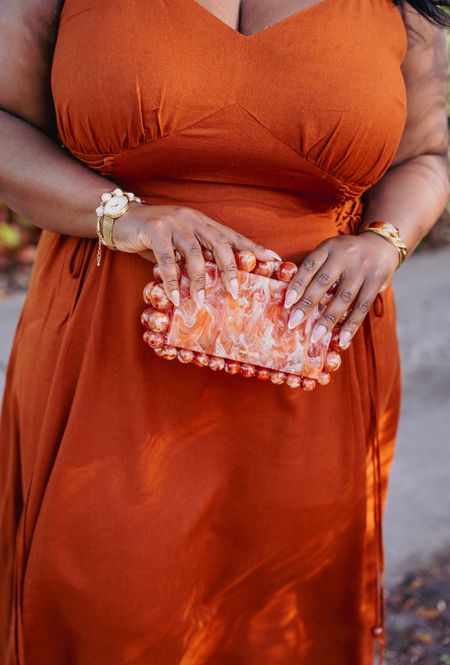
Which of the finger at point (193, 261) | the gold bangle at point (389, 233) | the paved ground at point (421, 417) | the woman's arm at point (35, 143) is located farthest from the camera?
the paved ground at point (421, 417)

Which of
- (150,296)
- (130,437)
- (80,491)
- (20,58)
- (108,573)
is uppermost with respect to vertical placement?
(20,58)

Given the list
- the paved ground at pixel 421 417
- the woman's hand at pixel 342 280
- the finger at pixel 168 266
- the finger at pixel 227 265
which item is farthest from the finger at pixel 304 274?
the paved ground at pixel 421 417

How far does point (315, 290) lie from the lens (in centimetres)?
140

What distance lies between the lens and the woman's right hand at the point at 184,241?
1.36 metres

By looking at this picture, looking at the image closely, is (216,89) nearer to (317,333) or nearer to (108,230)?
(108,230)

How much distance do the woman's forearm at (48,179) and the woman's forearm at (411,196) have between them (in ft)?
2.06

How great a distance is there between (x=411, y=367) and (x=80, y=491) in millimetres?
2959

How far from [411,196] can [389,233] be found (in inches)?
6.8

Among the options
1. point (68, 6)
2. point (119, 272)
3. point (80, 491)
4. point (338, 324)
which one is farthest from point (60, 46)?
point (80, 491)

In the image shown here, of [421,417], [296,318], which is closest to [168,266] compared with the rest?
[296,318]

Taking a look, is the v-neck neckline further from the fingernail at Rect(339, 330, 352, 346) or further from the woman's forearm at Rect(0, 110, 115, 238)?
the fingernail at Rect(339, 330, 352, 346)

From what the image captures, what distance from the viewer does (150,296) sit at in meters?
1.37

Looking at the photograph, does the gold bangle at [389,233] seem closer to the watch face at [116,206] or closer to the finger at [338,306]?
the finger at [338,306]

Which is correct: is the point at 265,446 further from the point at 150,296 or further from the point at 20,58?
the point at 20,58
